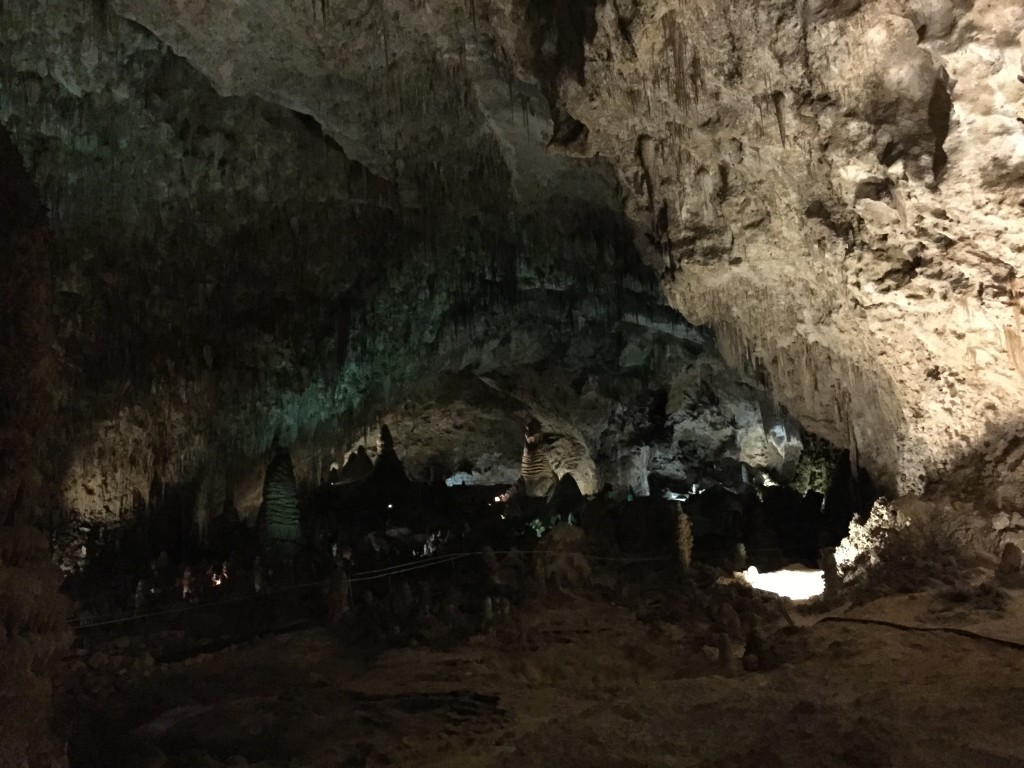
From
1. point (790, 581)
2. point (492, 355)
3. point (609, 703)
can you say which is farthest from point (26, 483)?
point (492, 355)

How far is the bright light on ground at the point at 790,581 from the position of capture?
32.5 feet

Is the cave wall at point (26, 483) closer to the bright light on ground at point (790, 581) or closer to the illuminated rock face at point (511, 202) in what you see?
the illuminated rock face at point (511, 202)

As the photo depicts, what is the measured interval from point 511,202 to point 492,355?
21.6ft

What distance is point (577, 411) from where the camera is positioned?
23859mm

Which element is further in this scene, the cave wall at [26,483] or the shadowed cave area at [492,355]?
the shadowed cave area at [492,355]

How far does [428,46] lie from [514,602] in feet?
25.6

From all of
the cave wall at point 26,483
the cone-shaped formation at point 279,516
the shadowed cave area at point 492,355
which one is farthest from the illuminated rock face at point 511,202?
the cave wall at point 26,483

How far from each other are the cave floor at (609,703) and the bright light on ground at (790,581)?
2.31 metres

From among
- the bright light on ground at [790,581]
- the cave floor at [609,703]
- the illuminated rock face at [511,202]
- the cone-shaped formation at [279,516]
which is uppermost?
the illuminated rock face at [511,202]

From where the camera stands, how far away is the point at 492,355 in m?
21.6

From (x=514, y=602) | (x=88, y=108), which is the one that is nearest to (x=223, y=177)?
(x=88, y=108)

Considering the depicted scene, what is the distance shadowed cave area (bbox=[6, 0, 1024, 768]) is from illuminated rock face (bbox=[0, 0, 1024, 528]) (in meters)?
0.06

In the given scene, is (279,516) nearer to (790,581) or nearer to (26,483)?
(790,581)

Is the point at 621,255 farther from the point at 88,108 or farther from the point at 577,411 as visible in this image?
the point at 88,108
